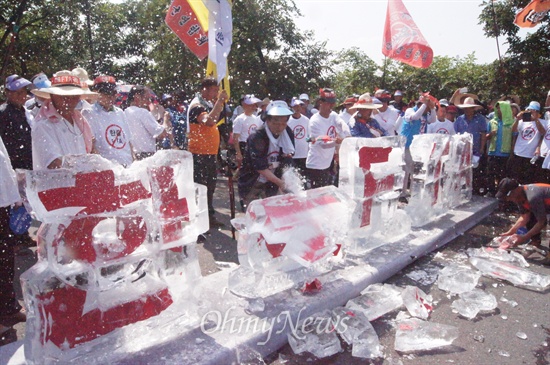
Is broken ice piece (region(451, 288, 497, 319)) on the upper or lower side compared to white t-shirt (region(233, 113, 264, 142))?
lower

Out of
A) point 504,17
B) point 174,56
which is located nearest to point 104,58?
point 174,56

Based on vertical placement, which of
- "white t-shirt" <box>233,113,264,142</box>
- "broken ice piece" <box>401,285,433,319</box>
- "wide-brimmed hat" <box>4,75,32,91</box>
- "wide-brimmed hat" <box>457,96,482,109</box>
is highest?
"wide-brimmed hat" <box>4,75,32,91</box>

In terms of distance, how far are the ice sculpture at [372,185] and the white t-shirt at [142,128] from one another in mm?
2691

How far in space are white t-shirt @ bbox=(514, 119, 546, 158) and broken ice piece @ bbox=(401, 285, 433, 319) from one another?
5.42m

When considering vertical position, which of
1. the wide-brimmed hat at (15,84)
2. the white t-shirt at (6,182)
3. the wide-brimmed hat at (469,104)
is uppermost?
the wide-brimmed hat at (15,84)

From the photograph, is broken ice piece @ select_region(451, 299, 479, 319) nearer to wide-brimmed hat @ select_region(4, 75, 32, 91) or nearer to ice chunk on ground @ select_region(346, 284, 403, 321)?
ice chunk on ground @ select_region(346, 284, 403, 321)

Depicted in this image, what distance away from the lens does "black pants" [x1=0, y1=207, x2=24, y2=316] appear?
3012 mm

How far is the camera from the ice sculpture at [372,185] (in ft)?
14.5

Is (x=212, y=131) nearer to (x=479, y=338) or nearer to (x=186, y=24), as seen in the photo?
(x=186, y=24)

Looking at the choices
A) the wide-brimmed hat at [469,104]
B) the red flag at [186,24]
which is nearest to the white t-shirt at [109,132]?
the red flag at [186,24]

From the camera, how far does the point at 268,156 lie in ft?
15.1

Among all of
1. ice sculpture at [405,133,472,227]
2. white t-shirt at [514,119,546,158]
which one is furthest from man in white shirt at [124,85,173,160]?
white t-shirt at [514,119,546,158]

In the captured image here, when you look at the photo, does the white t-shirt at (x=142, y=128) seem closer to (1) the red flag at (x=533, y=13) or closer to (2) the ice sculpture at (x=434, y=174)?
(2) the ice sculpture at (x=434, y=174)

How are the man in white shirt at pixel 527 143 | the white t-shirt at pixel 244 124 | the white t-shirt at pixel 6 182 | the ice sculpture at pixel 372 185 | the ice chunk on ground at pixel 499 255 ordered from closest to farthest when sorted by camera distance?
the white t-shirt at pixel 6 182 < the ice sculpture at pixel 372 185 < the ice chunk on ground at pixel 499 255 < the man in white shirt at pixel 527 143 < the white t-shirt at pixel 244 124
